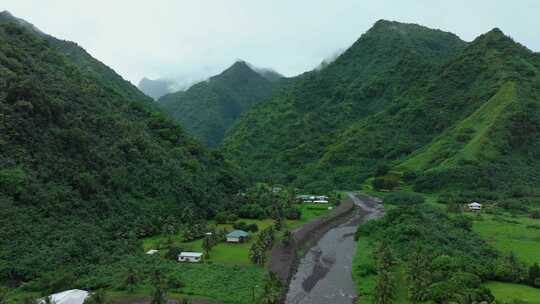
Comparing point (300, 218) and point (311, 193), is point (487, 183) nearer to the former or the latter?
point (311, 193)

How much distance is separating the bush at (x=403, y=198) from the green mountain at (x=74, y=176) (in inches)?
1570

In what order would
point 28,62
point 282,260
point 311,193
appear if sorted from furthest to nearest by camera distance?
point 311,193, point 28,62, point 282,260

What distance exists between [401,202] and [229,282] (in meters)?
66.9

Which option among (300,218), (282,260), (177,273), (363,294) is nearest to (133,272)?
(177,273)

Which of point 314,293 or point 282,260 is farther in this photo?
point 282,260

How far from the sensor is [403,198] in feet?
346

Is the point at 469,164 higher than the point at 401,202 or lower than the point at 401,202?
higher

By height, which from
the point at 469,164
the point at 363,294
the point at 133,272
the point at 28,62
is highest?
the point at 28,62

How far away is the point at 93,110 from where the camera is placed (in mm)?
83438

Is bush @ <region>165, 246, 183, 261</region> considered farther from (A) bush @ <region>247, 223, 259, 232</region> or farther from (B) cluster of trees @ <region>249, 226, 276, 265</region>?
(A) bush @ <region>247, 223, 259, 232</region>

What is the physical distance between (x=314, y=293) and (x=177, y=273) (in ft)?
55.5

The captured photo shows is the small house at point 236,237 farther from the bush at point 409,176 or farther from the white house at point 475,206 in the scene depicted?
the bush at point 409,176

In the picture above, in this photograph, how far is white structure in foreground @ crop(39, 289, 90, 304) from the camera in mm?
40781

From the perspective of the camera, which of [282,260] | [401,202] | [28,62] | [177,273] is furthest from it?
[401,202]
